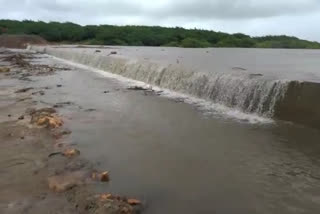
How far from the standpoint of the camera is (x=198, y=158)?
284 inches

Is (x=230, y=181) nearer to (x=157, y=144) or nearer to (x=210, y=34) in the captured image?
(x=157, y=144)

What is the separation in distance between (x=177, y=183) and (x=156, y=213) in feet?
3.37

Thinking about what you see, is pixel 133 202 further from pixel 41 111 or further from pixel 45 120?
pixel 41 111

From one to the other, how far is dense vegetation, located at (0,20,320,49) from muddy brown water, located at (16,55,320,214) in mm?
61378

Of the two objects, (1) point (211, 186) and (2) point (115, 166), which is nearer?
Answer: (1) point (211, 186)

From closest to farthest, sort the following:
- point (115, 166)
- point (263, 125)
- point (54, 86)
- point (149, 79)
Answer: point (115, 166) < point (263, 125) < point (54, 86) < point (149, 79)

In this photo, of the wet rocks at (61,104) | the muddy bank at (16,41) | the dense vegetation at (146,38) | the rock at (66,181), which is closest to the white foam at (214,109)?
the wet rocks at (61,104)

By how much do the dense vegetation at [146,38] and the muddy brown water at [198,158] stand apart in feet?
201

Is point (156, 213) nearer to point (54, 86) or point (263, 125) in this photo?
point (263, 125)

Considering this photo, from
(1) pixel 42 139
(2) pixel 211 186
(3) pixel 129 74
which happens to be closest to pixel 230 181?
(2) pixel 211 186

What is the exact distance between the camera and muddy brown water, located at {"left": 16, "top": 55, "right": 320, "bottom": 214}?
5.49 meters

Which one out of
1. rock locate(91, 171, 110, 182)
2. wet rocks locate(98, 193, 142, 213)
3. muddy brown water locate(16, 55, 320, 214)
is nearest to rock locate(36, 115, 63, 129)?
muddy brown water locate(16, 55, 320, 214)

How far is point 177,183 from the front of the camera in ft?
19.9

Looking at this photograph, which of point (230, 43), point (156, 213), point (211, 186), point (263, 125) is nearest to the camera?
point (156, 213)
